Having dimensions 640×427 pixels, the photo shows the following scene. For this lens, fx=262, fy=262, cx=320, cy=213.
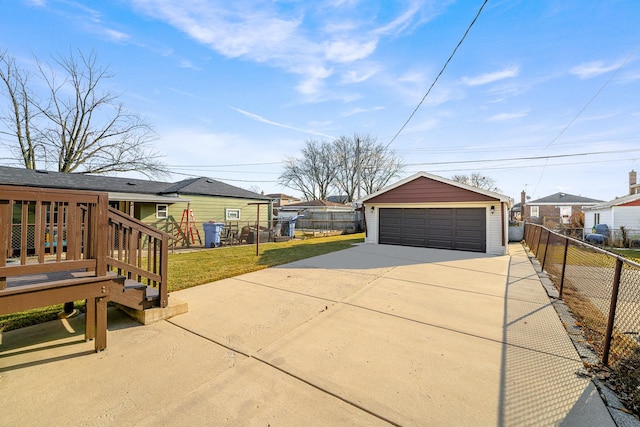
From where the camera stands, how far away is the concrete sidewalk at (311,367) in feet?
6.37

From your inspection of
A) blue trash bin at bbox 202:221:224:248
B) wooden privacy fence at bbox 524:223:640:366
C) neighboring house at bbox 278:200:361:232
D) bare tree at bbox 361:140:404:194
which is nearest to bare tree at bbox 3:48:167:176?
neighboring house at bbox 278:200:361:232

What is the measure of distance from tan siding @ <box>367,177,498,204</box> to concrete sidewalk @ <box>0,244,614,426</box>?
6519mm

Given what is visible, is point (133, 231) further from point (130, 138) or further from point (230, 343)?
point (130, 138)

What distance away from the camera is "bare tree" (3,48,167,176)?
1812 centimetres

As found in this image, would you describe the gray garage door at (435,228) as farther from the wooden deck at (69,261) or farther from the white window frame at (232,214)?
the wooden deck at (69,261)

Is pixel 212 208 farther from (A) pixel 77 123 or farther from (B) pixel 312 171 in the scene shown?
(B) pixel 312 171

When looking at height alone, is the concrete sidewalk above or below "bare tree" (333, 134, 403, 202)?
below

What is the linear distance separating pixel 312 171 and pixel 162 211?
27393 mm

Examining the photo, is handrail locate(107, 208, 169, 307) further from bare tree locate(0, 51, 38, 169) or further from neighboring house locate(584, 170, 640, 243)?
bare tree locate(0, 51, 38, 169)

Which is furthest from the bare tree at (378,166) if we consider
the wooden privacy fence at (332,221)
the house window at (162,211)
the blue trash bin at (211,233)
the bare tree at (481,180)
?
the house window at (162,211)

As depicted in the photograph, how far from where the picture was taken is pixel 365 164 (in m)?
36.6

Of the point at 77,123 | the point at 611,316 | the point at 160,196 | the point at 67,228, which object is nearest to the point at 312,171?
the point at 77,123

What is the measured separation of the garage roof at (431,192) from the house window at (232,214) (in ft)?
26.7

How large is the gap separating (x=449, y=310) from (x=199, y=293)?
4.33 metres
